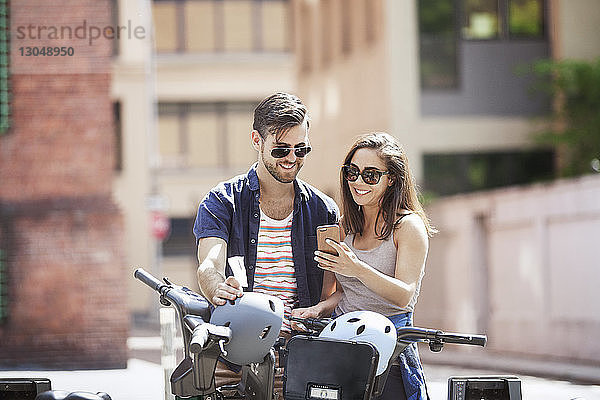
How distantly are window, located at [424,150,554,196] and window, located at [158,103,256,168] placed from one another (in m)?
20.1

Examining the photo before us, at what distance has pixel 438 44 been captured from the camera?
86.5 ft

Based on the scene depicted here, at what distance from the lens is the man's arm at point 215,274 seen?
3803 millimetres

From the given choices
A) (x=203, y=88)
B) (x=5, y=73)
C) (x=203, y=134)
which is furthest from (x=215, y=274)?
(x=203, y=134)

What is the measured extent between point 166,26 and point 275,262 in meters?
42.5

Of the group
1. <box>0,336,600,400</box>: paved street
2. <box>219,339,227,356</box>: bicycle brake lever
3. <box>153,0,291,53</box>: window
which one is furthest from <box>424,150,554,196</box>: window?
<box>219,339,227,356</box>: bicycle brake lever

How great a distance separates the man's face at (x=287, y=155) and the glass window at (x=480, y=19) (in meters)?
22.3

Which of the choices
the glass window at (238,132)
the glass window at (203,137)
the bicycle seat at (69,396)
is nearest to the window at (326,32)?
the glass window at (238,132)

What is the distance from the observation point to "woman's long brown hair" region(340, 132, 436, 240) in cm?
441

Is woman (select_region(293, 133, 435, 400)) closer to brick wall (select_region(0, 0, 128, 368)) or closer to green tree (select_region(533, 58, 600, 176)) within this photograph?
brick wall (select_region(0, 0, 128, 368))

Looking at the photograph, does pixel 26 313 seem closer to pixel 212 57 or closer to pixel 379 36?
pixel 379 36

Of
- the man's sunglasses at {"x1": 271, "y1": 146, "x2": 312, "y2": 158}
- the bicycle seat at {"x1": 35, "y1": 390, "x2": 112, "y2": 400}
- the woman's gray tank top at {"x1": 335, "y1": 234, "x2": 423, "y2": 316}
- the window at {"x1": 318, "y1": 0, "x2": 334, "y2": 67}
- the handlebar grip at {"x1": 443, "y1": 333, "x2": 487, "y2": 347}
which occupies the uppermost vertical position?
the window at {"x1": 318, "y1": 0, "x2": 334, "y2": 67}

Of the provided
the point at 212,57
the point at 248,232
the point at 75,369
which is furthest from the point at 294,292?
the point at 212,57

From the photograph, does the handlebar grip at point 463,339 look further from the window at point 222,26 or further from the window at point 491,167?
the window at point 222,26

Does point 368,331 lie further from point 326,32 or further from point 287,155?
point 326,32
